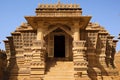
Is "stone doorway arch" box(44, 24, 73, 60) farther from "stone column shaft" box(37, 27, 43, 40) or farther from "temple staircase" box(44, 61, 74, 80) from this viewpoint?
"temple staircase" box(44, 61, 74, 80)

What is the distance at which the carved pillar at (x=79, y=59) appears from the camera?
19.5 metres

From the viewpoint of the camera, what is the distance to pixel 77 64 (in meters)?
19.7

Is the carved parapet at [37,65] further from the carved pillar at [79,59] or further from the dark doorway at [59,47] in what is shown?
→ the dark doorway at [59,47]

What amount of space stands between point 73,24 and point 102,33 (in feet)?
15.1

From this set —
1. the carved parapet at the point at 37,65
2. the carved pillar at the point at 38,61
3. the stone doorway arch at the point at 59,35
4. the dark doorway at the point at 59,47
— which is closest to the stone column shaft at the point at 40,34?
the carved pillar at the point at 38,61

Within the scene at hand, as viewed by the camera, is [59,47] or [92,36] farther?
[59,47]

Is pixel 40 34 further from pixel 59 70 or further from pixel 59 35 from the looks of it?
pixel 59 70

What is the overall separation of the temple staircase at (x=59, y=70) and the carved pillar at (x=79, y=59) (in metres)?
0.53

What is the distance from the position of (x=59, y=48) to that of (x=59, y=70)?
6.27 m

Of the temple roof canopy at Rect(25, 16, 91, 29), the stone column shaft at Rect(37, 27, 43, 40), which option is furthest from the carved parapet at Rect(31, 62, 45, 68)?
the temple roof canopy at Rect(25, 16, 91, 29)

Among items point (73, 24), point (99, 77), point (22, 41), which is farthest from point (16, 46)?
point (99, 77)

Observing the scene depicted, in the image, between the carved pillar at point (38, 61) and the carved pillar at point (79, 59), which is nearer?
the carved pillar at point (79, 59)

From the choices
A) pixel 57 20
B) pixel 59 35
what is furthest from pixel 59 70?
pixel 59 35

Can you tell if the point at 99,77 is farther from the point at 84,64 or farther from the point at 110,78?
the point at 84,64
